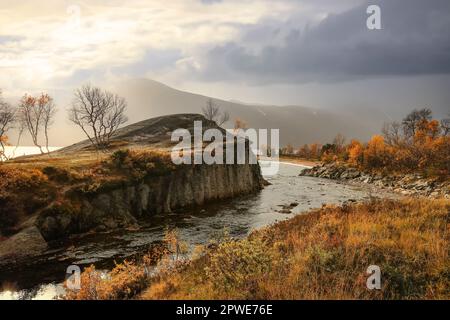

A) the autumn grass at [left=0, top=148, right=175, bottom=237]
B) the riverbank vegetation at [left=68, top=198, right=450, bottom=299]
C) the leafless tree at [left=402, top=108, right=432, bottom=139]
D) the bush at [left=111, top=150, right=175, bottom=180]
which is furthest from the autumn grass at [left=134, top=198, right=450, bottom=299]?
Answer: the leafless tree at [left=402, top=108, right=432, bottom=139]

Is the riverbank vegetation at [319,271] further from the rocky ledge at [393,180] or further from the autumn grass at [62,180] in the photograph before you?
the rocky ledge at [393,180]

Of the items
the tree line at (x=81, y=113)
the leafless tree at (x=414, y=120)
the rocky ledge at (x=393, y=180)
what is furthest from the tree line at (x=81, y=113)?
the leafless tree at (x=414, y=120)

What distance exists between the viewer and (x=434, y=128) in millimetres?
123188

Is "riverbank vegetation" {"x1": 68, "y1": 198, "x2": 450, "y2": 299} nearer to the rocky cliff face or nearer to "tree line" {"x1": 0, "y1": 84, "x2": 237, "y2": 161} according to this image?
the rocky cliff face

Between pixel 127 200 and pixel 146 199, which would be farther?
pixel 146 199

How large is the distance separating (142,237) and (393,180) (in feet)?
210

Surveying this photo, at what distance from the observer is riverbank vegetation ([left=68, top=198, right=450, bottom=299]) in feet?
35.1

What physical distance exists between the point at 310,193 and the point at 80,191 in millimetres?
38769

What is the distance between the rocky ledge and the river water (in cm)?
1562

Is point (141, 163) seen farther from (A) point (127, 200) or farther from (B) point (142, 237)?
(B) point (142, 237)

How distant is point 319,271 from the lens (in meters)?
12.3

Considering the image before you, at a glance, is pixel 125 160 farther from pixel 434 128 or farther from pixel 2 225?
pixel 434 128

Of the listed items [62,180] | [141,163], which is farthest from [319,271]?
[141,163]
